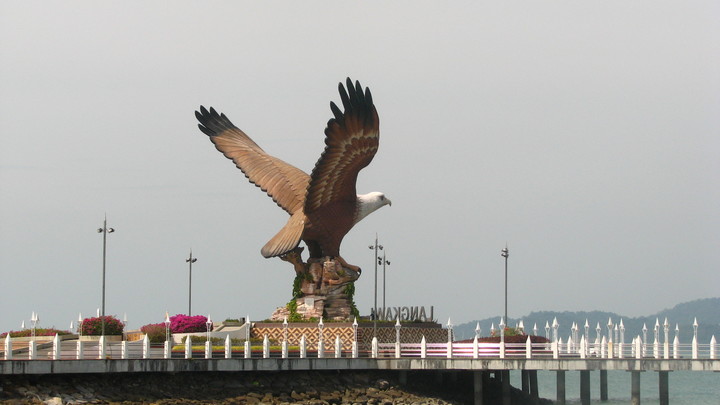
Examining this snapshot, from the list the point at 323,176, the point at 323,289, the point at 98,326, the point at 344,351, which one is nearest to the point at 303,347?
the point at 344,351

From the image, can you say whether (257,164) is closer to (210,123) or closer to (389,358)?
(210,123)

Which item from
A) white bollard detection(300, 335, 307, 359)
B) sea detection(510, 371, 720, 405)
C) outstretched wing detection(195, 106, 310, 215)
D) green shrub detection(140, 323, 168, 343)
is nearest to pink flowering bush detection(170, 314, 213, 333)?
green shrub detection(140, 323, 168, 343)

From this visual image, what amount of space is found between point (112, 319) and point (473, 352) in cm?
1847

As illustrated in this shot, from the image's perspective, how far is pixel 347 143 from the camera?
64.0m

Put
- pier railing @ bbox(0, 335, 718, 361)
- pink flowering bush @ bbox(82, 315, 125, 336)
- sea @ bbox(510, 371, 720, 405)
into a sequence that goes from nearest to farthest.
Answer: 1. pier railing @ bbox(0, 335, 718, 361)
2. pink flowering bush @ bbox(82, 315, 125, 336)
3. sea @ bbox(510, 371, 720, 405)

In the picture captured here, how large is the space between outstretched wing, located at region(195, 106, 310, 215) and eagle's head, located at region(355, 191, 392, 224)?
283cm

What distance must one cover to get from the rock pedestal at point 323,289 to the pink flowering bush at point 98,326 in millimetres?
8009

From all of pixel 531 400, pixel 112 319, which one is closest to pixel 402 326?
pixel 531 400

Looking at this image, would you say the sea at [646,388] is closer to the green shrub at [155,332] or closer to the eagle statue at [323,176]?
the eagle statue at [323,176]

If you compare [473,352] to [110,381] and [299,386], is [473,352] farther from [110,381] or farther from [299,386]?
[110,381]

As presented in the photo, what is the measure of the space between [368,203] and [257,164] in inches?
274

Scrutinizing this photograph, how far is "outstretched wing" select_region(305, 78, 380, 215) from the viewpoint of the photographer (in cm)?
6338

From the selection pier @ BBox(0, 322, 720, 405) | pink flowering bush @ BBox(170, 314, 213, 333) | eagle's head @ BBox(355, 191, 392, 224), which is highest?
eagle's head @ BBox(355, 191, 392, 224)

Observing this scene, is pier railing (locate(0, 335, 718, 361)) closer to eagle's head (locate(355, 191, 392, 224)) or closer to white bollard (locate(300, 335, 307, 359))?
white bollard (locate(300, 335, 307, 359))
